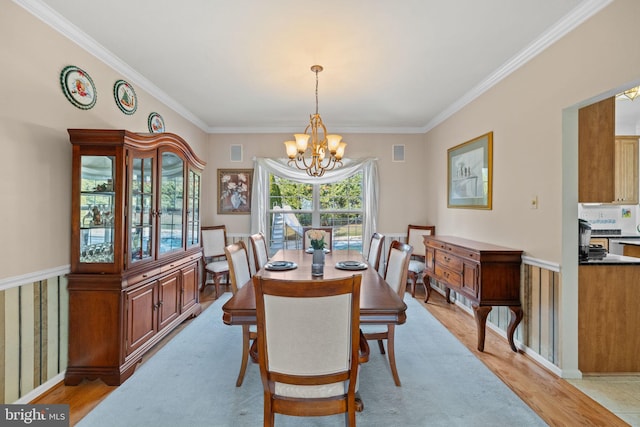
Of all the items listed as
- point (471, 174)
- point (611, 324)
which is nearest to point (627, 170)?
point (471, 174)

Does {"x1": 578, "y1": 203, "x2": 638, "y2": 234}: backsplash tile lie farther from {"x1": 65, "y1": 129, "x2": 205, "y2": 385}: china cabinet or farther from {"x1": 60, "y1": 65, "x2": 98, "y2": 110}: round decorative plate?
{"x1": 60, "y1": 65, "x2": 98, "y2": 110}: round decorative plate

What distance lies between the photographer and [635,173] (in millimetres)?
4102

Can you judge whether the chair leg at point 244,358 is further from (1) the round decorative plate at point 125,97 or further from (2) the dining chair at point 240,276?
(1) the round decorative plate at point 125,97

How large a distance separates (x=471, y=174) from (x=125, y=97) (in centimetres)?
382

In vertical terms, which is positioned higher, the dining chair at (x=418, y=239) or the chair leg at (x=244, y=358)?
the dining chair at (x=418, y=239)

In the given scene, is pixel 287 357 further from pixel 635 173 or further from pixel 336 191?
pixel 635 173

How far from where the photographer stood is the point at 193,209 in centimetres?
362

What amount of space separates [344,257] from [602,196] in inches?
86.3

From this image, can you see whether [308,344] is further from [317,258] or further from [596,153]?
[596,153]

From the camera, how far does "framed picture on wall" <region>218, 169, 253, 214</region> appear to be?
512 centimetres

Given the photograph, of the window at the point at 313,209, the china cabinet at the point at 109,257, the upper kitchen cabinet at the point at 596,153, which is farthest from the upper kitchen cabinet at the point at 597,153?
the china cabinet at the point at 109,257

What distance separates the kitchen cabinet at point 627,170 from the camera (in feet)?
13.4

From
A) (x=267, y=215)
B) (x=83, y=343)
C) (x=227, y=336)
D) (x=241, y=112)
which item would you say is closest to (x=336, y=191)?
(x=267, y=215)

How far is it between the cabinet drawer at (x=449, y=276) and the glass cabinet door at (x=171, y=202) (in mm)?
2887
